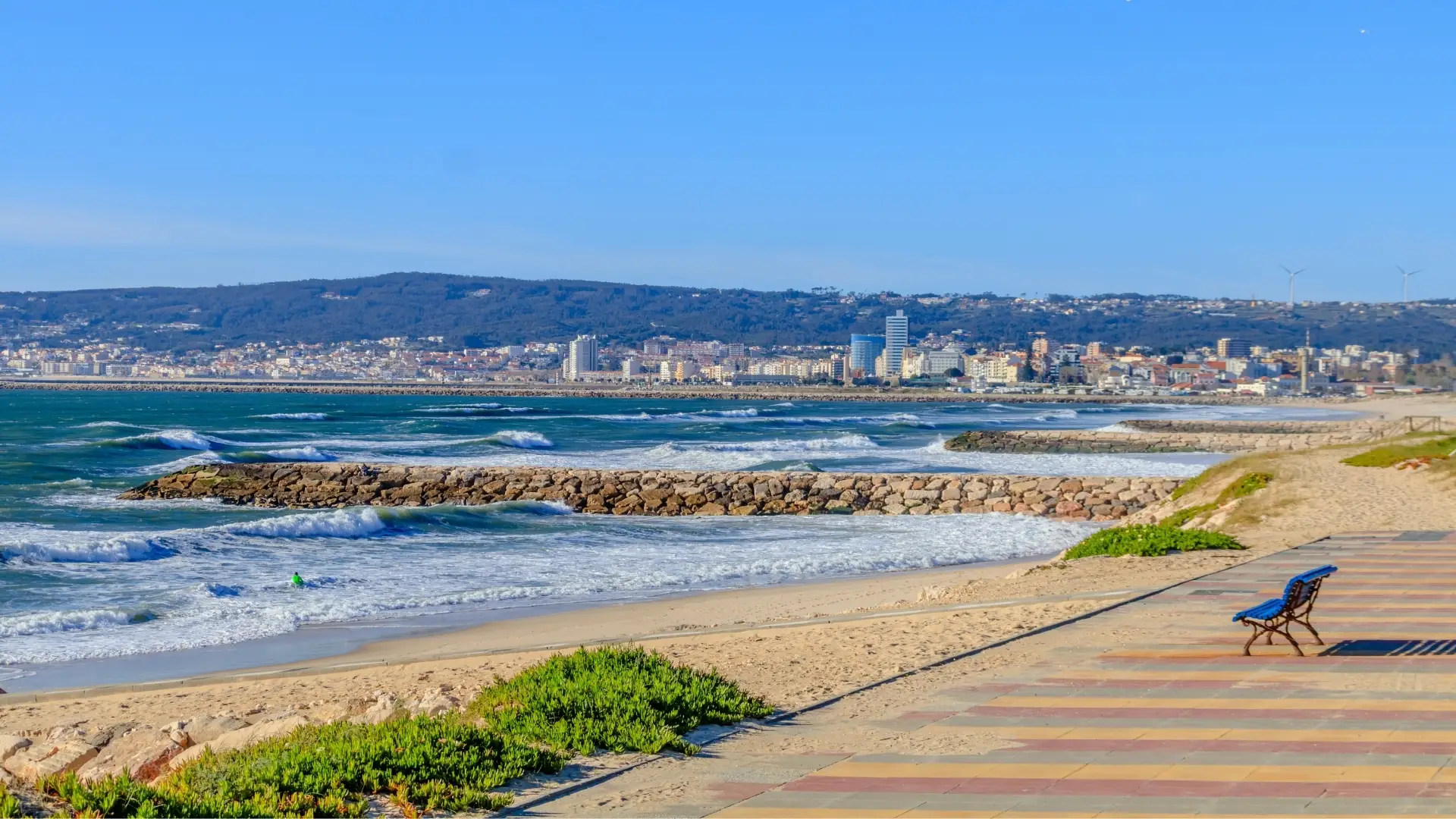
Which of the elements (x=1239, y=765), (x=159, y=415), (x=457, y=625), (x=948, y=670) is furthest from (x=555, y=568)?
(x=159, y=415)

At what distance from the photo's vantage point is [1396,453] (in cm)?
2692

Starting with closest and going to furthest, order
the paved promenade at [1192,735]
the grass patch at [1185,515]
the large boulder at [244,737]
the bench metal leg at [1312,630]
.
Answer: the paved promenade at [1192,735] → the large boulder at [244,737] → the bench metal leg at [1312,630] → the grass patch at [1185,515]

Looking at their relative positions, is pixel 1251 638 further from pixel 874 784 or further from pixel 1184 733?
pixel 874 784

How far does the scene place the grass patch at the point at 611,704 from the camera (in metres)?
6.64

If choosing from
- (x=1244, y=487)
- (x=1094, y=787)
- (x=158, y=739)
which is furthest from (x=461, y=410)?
(x=1094, y=787)

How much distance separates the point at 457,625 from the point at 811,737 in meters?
8.49

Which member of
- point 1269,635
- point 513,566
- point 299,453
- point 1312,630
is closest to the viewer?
point 1312,630

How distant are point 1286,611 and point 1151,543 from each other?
6.74 m

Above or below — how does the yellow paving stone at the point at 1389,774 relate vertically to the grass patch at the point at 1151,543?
above

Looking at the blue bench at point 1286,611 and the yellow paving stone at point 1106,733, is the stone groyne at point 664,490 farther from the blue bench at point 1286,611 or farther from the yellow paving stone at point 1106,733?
the yellow paving stone at point 1106,733

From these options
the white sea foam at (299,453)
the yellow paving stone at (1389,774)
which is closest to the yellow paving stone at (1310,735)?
the yellow paving stone at (1389,774)

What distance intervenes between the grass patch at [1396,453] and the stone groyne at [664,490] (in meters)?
3.96

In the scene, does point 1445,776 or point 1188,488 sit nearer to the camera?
point 1445,776

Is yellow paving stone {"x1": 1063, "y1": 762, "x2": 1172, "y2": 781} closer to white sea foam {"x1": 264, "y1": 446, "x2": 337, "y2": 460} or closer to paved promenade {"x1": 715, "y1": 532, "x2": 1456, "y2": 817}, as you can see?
paved promenade {"x1": 715, "y1": 532, "x2": 1456, "y2": 817}
